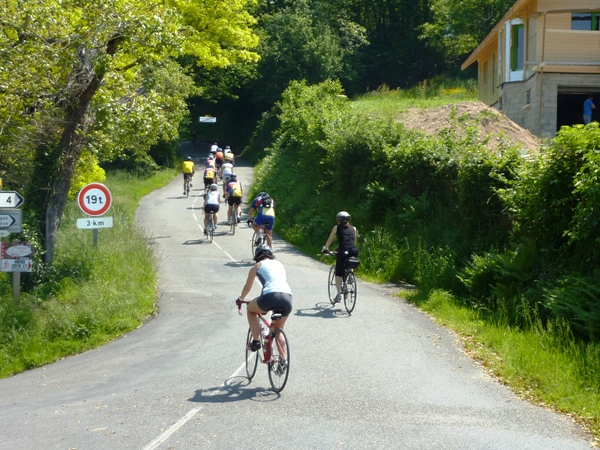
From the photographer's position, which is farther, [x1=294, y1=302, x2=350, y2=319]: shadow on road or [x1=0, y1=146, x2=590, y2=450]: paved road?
[x1=294, y1=302, x2=350, y2=319]: shadow on road

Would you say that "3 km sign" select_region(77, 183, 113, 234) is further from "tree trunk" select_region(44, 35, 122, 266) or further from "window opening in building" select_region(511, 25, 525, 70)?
"window opening in building" select_region(511, 25, 525, 70)

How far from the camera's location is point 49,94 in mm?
18594

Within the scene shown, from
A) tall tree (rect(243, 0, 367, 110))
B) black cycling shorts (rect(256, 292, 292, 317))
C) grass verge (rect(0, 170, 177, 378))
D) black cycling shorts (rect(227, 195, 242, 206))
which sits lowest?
grass verge (rect(0, 170, 177, 378))

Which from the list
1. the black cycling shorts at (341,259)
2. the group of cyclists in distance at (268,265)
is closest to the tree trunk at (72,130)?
the group of cyclists in distance at (268,265)

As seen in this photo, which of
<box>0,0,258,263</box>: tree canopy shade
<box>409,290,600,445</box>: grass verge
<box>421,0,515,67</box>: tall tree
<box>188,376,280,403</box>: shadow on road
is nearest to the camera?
<box>409,290,600,445</box>: grass verge

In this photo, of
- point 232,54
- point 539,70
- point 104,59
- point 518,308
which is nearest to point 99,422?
point 518,308

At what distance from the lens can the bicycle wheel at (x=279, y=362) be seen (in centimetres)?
984

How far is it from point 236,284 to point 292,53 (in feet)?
123

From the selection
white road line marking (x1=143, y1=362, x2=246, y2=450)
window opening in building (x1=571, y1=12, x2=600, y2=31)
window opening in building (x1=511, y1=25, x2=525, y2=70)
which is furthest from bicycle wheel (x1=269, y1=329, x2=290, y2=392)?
window opening in building (x1=511, y1=25, x2=525, y2=70)

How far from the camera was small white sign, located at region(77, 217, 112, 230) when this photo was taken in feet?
57.2

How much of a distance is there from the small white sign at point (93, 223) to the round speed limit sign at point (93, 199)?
0.13 m

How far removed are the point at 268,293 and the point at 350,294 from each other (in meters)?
5.49

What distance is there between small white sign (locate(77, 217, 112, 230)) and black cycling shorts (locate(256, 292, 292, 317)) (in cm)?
834

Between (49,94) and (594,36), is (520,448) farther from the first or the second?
(594,36)
